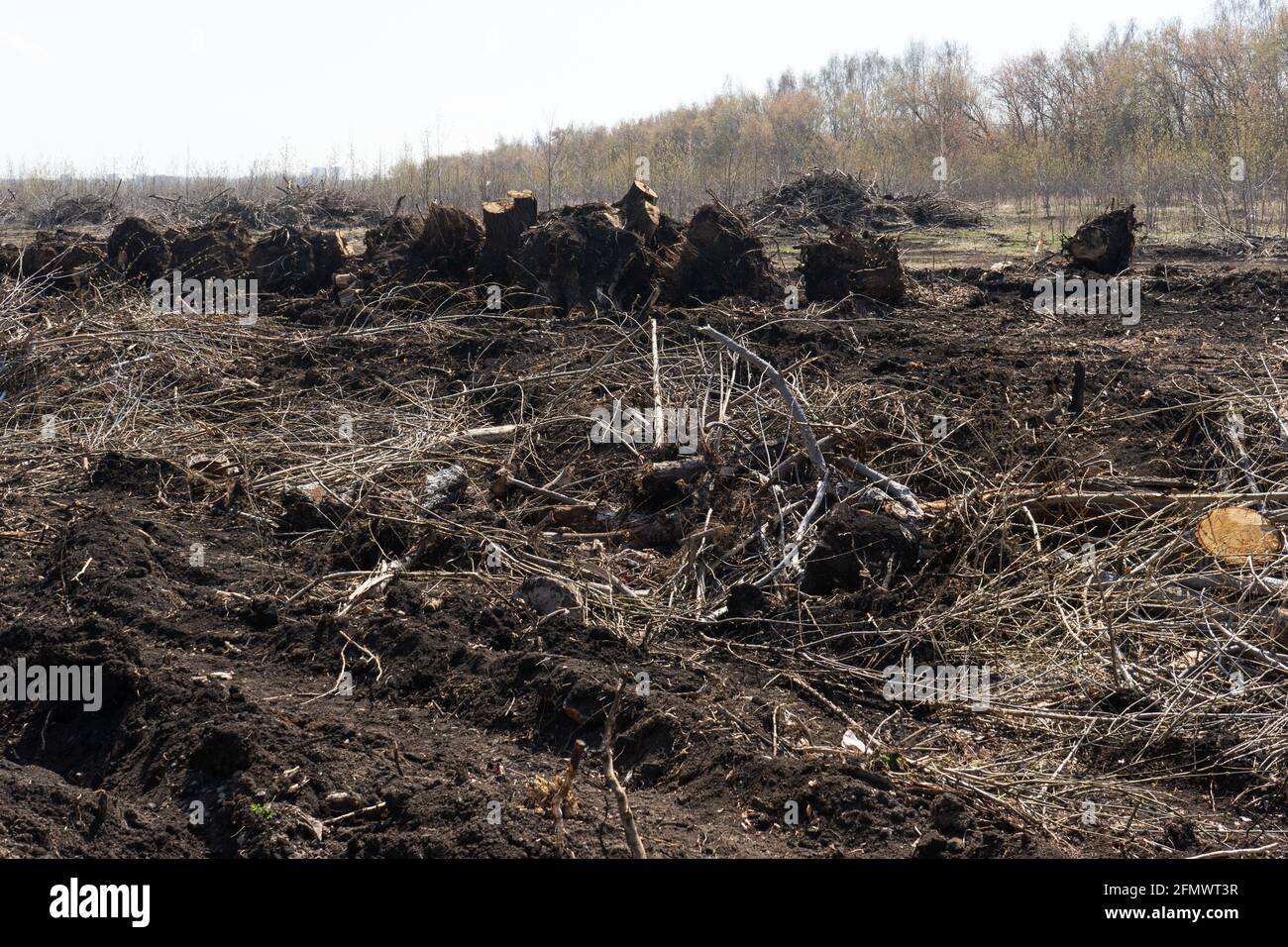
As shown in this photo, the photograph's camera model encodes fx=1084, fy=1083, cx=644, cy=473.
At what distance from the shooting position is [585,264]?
967 centimetres

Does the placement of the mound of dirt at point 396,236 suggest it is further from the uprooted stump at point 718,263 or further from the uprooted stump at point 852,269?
the uprooted stump at point 852,269

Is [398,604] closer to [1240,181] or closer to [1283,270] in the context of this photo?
[1283,270]

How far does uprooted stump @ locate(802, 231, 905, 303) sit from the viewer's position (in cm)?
980

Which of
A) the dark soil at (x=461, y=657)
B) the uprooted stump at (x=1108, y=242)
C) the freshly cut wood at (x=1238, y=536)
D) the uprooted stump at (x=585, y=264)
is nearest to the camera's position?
the dark soil at (x=461, y=657)

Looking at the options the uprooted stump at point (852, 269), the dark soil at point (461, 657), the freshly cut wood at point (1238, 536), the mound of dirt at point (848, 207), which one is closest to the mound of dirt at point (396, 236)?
the dark soil at point (461, 657)
